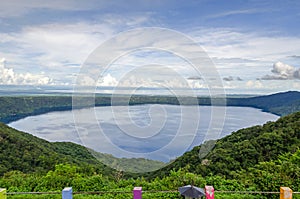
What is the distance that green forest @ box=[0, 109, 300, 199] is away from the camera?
19.9ft

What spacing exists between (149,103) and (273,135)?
43.6 feet

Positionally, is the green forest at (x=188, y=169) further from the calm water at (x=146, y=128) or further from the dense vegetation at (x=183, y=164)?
the calm water at (x=146, y=128)

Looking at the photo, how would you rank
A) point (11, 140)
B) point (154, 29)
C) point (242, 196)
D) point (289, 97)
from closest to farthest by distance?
point (242, 196) < point (154, 29) < point (11, 140) < point (289, 97)

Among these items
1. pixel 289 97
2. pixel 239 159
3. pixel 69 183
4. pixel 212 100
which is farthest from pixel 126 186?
pixel 289 97

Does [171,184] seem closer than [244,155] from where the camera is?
Yes

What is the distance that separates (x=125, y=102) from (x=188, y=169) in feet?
35.3

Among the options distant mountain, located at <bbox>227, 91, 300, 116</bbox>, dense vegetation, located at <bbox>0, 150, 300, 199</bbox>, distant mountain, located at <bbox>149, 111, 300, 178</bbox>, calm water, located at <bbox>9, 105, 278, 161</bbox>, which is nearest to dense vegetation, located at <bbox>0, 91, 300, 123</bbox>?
distant mountain, located at <bbox>227, 91, 300, 116</bbox>

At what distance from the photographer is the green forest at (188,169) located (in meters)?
6.06

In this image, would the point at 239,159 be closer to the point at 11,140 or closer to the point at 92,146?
the point at 92,146

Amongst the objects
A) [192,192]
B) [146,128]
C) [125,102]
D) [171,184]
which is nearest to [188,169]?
[171,184]

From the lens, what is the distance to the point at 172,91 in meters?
6.13

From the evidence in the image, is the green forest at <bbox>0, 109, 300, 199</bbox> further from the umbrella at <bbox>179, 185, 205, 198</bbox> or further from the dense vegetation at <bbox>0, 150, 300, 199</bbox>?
the umbrella at <bbox>179, 185, 205, 198</bbox>

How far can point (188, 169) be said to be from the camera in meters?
15.6

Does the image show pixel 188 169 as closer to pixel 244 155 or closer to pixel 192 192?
pixel 244 155
